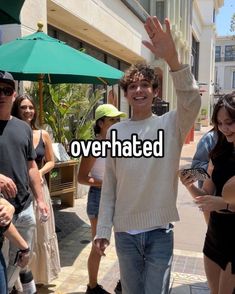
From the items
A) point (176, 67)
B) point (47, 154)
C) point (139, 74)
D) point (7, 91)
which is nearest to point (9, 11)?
point (7, 91)

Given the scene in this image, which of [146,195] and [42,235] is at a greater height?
[146,195]

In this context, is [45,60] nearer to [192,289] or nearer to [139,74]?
[139,74]

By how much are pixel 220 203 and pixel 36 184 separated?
156cm

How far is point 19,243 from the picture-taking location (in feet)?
7.97

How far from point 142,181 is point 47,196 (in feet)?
5.47

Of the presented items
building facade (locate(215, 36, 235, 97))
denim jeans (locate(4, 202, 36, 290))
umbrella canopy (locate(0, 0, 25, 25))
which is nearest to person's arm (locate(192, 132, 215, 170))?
denim jeans (locate(4, 202, 36, 290))

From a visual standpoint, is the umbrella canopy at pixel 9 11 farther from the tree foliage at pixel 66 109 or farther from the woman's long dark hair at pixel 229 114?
the tree foliage at pixel 66 109

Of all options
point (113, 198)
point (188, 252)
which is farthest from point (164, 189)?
point (188, 252)

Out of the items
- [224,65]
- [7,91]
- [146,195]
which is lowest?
[146,195]

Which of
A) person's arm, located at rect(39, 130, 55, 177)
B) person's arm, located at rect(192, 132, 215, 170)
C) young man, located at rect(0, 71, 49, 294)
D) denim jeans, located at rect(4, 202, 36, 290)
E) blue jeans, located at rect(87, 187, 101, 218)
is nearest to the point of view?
young man, located at rect(0, 71, 49, 294)

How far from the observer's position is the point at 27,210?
9.37 ft

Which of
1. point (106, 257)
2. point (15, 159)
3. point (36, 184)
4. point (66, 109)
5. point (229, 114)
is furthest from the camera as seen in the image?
point (66, 109)

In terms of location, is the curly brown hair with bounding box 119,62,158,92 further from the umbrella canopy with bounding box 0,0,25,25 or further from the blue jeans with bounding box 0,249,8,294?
the umbrella canopy with bounding box 0,0,25,25

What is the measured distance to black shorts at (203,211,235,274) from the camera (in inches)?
91.0
